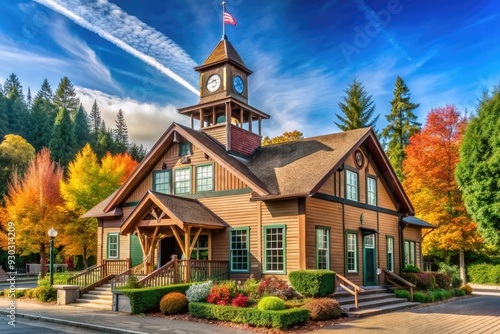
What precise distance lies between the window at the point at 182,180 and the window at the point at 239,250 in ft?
11.8

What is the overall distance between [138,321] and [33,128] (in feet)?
210

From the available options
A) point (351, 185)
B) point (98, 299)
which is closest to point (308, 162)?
point (351, 185)

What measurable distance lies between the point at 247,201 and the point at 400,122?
3502 centimetres

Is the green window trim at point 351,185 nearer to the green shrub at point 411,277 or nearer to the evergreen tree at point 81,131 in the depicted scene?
the green shrub at point 411,277

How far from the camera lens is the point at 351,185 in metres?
22.2

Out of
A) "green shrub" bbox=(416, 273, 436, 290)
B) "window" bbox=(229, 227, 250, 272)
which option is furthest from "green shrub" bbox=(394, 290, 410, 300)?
"window" bbox=(229, 227, 250, 272)

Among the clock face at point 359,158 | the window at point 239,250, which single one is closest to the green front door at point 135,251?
the window at point 239,250

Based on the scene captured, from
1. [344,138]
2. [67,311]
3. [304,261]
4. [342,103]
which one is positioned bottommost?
[67,311]

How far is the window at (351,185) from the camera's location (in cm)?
2184

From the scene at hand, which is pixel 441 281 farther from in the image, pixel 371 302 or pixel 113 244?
pixel 113 244

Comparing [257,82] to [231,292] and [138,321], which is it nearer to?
[231,292]

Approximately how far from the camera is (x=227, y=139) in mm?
23031

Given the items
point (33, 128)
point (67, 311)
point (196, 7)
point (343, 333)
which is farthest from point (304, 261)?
point (33, 128)

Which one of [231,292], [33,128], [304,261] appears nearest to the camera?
[231,292]
